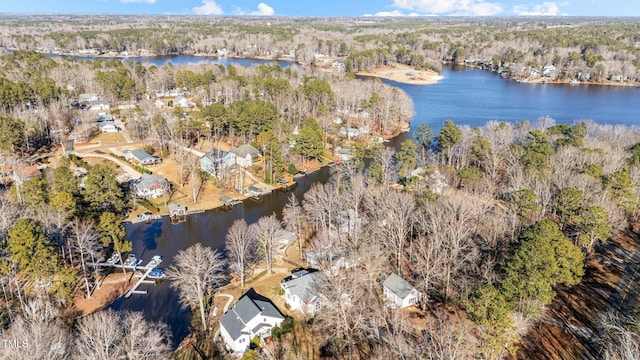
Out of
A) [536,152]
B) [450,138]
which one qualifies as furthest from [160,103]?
[536,152]

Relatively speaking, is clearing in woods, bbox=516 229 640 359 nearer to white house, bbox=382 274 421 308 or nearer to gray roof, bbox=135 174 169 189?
white house, bbox=382 274 421 308

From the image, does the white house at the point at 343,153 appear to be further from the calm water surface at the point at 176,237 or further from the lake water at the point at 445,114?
the calm water surface at the point at 176,237

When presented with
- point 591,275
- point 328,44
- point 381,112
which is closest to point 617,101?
point 381,112

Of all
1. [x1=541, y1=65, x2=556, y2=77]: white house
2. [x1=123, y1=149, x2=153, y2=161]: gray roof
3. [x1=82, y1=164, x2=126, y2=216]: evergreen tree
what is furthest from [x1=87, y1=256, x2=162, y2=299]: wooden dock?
[x1=541, y1=65, x2=556, y2=77]: white house

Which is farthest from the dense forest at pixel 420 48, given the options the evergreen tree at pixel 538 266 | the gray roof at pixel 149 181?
the evergreen tree at pixel 538 266

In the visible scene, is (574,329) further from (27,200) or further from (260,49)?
(260,49)
